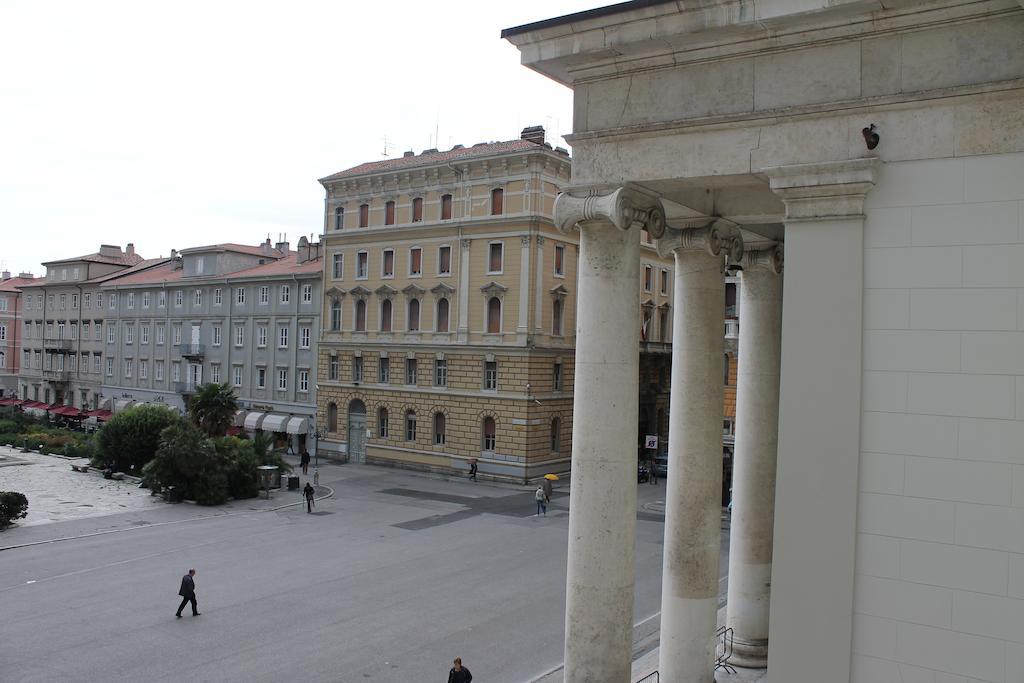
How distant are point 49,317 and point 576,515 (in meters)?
85.4

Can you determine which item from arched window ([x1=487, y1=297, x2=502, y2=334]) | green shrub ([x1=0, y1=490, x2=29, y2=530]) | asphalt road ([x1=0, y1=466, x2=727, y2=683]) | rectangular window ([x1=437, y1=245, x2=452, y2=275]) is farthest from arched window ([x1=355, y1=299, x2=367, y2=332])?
green shrub ([x1=0, y1=490, x2=29, y2=530])

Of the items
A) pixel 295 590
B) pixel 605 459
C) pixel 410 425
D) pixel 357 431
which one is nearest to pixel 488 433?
pixel 410 425

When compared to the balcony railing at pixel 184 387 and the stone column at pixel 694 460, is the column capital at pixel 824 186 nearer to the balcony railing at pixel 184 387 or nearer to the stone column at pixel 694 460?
the stone column at pixel 694 460

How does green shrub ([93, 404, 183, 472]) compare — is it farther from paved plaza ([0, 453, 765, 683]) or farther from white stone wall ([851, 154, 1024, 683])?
white stone wall ([851, 154, 1024, 683])

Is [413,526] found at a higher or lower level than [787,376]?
lower

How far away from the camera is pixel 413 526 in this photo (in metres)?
32.7

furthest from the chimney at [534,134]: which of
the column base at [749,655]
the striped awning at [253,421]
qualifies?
the column base at [749,655]

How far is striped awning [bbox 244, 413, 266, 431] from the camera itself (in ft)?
186

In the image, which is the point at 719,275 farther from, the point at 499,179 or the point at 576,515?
the point at 499,179

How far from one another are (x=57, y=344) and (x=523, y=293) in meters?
57.3

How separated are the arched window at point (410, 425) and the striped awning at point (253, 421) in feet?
42.4

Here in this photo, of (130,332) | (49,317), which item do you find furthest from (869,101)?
(49,317)

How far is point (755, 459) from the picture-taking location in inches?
554

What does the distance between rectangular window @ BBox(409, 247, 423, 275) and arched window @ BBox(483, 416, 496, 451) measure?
9.73 metres
